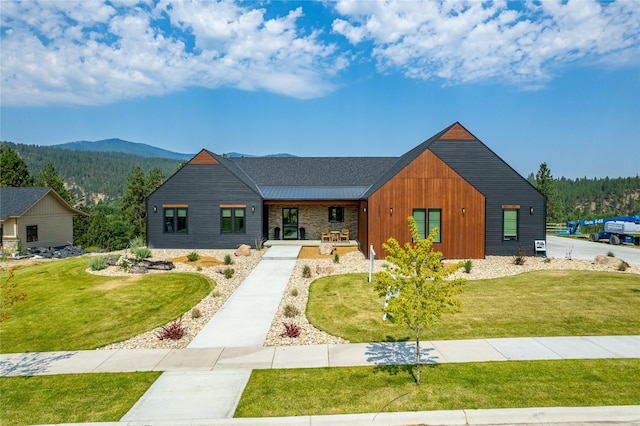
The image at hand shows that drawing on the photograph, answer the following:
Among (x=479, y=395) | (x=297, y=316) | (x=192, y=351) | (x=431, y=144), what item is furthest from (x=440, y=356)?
(x=431, y=144)

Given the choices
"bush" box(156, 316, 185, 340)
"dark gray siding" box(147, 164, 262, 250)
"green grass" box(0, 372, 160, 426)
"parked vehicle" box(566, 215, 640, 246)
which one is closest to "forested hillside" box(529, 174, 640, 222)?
"parked vehicle" box(566, 215, 640, 246)

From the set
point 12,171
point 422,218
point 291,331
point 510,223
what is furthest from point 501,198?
point 12,171

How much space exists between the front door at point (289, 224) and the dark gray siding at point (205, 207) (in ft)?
10.6

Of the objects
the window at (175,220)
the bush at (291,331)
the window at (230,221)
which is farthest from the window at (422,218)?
the window at (175,220)

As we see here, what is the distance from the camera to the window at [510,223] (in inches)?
861

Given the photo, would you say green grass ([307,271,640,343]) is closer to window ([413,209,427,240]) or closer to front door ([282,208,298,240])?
window ([413,209,427,240])

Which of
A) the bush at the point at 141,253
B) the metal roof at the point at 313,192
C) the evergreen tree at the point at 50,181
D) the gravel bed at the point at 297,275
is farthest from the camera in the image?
the evergreen tree at the point at 50,181

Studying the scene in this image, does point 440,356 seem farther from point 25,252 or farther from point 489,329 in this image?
point 25,252

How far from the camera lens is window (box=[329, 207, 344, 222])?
2691 centimetres

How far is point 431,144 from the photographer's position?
22.5 metres

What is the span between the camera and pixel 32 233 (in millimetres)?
27797

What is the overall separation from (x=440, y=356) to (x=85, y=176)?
139010mm

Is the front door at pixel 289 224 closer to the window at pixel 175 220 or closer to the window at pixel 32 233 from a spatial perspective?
the window at pixel 175 220

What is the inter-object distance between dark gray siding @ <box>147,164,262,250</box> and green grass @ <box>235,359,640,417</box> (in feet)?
55.5
